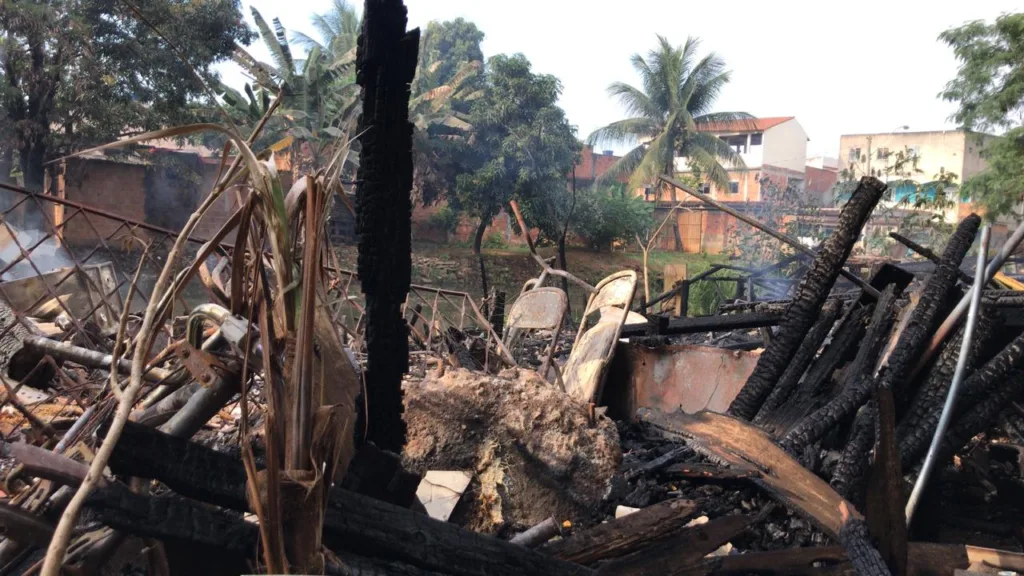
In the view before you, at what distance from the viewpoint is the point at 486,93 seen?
78.3 ft

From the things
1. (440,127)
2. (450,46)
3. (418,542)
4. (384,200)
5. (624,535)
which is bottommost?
(624,535)

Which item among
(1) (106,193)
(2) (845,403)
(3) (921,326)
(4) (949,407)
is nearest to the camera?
(4) (949,407)

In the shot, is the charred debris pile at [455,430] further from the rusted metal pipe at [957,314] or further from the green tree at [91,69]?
the green tree at [91,69]

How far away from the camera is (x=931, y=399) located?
4.16 m

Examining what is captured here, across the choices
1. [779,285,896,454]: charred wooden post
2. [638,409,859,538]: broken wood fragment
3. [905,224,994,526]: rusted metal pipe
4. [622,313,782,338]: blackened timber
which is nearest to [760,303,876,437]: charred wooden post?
[779,285,896,454]: charred wooden post

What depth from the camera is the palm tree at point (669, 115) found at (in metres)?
A: 29.7

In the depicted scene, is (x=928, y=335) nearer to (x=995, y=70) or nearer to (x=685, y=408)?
(x=685, y=408)

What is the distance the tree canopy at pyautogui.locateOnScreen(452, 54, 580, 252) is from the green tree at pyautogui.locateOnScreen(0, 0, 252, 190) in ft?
28.5

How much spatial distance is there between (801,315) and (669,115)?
88.0 feet

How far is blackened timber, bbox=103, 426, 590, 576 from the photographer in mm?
1864

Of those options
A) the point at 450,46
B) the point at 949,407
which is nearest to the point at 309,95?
the point at 450,46

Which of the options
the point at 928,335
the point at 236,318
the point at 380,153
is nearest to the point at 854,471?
the point at 928,335

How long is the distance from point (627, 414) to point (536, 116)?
18.0 meters

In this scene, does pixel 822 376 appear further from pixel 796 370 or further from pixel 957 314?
pixel 957 314
